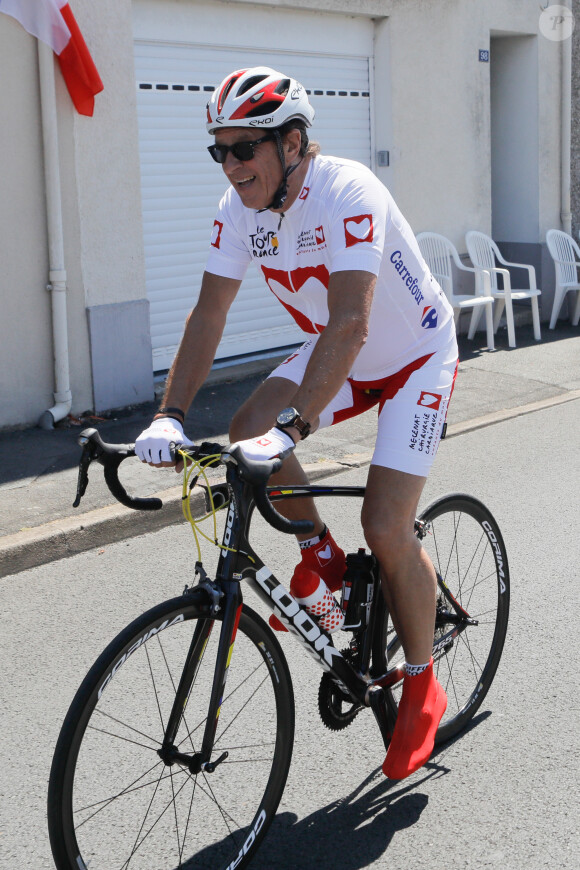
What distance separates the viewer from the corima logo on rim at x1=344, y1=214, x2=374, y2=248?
2.88 metres

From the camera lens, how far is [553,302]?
13.5 meters

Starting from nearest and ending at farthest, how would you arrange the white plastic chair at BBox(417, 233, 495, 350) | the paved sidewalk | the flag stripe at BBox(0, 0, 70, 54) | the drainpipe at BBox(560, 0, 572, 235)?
1. the paved sidewalk
2. the flag stripe at BBox(0, 0, 70, 54)
3. the white plastic chair at BBox(417, 233, 495, 350)
4. the drainpipe at BBox(560, 0, 572, 235)

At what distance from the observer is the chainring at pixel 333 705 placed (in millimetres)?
3203

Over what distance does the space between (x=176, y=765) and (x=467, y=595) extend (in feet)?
4.90

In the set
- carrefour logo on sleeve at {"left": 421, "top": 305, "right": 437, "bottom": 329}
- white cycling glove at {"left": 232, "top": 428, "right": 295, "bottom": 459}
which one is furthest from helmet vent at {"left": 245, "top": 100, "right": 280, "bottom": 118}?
white cycling glove at {"left": 232, "top": 428, "right": 295, "bottom": 459}

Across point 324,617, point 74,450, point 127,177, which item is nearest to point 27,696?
point 324,617

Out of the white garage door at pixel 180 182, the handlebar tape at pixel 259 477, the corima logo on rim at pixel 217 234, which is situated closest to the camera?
the handlebar tape at pixel 259 477

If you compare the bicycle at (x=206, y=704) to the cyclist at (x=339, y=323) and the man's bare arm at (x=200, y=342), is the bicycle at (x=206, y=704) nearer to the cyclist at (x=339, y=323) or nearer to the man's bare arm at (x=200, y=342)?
the cyclist at (x=339, y=323)

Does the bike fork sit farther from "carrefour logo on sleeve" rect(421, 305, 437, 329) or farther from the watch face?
"carrefour logo on sleeve" rect(421, 305, 437, 329)

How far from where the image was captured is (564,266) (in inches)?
520

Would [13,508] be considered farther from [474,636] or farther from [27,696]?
[474,636]

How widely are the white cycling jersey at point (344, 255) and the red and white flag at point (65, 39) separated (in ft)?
16.4

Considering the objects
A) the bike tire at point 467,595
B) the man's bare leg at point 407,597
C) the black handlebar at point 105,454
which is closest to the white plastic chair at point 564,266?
the bike tire at point 467,595

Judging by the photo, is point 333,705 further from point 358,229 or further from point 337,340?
point 358,229
